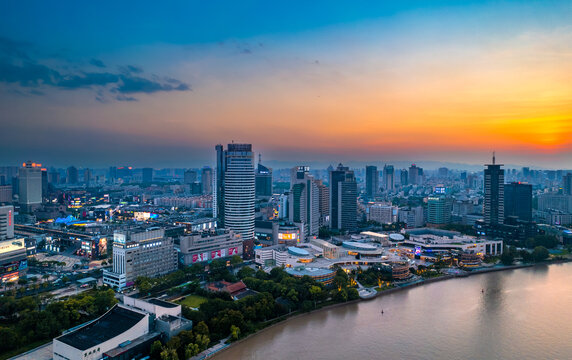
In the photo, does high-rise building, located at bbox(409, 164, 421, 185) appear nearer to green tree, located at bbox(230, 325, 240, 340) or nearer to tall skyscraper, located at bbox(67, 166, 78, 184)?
tall skyscraper, located at bbox(67, 166, 78, 184)

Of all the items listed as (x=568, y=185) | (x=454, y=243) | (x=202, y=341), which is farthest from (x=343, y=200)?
(x=568, y=185)

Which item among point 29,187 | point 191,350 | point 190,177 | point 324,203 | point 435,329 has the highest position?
point 190,177

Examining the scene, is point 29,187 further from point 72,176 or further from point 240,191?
point 72,176

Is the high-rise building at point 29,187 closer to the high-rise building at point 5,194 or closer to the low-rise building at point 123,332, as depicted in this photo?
the high-rise building at point 5,194

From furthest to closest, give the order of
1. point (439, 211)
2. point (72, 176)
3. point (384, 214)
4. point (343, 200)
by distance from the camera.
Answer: point (72, 176) < point (384, 214) < point (439, 211) < point (343, 200)

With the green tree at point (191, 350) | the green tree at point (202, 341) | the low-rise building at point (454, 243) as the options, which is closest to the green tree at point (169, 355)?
the green tree at point (191, 350)

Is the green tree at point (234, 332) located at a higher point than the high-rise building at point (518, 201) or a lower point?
lower

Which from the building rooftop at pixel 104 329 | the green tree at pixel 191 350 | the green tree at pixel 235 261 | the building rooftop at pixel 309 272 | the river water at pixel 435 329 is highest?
the building rooftop at pixel 104 329
